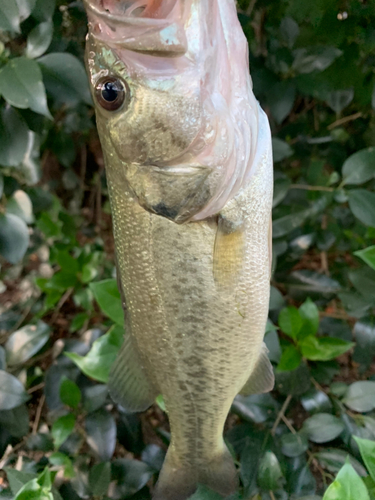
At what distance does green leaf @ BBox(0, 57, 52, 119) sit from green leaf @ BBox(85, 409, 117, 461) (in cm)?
70

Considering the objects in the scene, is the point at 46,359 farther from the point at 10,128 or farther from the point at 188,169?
the point at 188,169

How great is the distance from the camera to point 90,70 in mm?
480

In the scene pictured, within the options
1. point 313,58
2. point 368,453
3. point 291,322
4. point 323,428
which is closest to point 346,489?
point 368,453

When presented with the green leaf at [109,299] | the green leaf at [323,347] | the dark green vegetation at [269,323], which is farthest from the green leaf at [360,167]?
the green leaf at [109,299]

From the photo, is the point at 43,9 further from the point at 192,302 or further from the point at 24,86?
the point at 192,302

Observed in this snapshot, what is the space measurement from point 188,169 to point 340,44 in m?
0.64

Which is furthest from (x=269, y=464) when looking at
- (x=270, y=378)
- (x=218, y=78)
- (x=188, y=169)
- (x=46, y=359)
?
(x=46, y=359)

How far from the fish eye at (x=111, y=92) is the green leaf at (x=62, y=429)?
28.4 inches

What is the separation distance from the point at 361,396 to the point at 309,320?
0.63ft

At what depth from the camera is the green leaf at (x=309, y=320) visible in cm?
87

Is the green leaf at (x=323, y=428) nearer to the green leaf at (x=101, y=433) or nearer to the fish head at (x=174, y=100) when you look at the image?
the green leaf at (x=101, y=433)

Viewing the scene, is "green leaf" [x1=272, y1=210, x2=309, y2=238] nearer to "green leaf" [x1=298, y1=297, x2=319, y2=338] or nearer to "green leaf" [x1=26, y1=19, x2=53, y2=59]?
"green leaf" [x1=298, y1=297, x2=319, y2=338]

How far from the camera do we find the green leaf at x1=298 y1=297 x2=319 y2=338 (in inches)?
34.1

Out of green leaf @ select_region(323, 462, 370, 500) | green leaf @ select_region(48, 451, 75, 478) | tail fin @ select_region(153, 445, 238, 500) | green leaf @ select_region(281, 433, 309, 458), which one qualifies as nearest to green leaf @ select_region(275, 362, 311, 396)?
green leaf @ select_region(281, 433, 309, 458)
